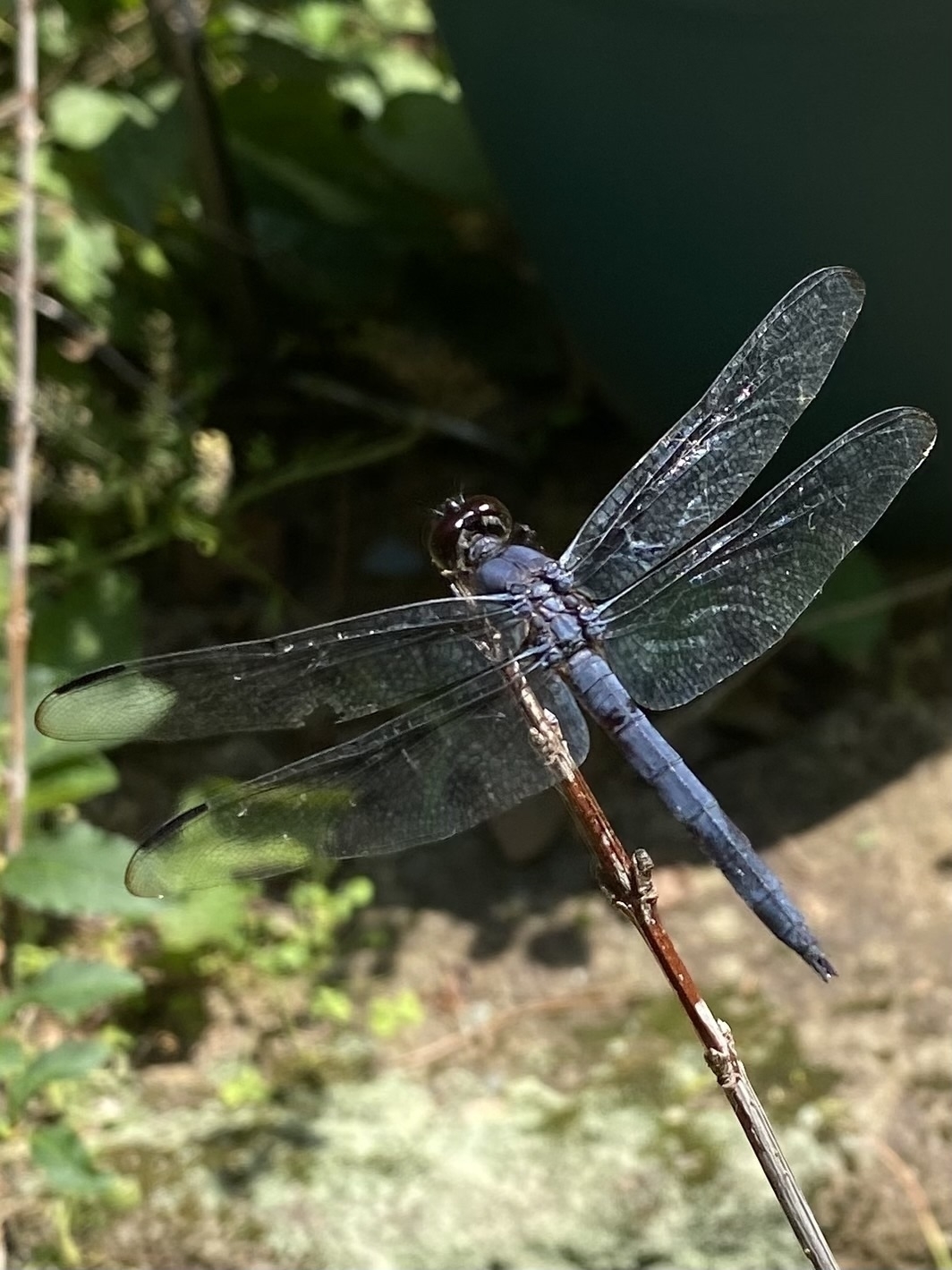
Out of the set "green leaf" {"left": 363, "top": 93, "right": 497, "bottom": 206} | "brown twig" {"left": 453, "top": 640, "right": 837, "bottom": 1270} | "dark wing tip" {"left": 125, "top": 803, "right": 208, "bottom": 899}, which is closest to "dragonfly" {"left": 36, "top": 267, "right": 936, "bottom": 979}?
"dark wing tip" {"left": 125, "top": 803, "right": 208, "bottom": 899}

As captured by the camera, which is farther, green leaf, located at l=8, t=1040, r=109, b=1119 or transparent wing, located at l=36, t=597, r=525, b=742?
green leaf, located at l=8, t=1040, r=109, b=1119

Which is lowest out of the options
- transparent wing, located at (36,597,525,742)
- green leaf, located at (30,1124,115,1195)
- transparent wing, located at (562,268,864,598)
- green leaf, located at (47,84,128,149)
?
green leaf, located at (30,1124,115,1195)

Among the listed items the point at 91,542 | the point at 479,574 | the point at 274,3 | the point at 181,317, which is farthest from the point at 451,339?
the point at 479,574

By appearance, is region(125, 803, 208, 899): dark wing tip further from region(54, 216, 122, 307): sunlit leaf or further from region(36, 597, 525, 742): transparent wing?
region(54, 216, 122, 307): sunlit leaf

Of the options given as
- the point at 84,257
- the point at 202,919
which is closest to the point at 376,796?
the point at 202,919

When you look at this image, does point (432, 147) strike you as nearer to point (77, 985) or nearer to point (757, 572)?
point (757, 572)

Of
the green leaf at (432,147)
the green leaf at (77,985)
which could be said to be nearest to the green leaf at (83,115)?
the green leaf at (432,147)

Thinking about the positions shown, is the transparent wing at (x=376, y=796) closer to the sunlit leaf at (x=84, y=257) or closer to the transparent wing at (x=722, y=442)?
the transparent wing at (x=722, y=442)
